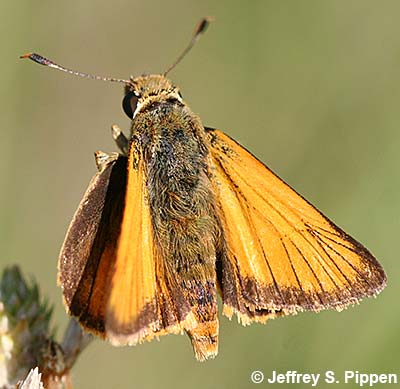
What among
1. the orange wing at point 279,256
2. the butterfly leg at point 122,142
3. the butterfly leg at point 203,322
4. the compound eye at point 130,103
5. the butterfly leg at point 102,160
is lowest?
the butterfly leg at point 203,322

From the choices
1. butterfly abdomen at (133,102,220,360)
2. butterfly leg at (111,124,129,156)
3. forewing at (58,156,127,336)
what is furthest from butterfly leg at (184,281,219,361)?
butterfly leg at (111,124,129,156)

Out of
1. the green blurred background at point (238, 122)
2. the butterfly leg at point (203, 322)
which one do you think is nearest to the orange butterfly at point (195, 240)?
the butterfly leg at point (203, 322)

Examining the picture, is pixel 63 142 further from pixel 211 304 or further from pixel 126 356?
pixel 211 304

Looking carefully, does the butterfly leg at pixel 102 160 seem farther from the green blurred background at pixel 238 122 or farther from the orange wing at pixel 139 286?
the green blurred background at pixel 238 122

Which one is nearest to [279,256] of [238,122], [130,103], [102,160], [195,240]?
[195,240]

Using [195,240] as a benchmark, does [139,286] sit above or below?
below

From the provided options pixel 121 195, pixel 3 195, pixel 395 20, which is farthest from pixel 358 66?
pixel 121 195

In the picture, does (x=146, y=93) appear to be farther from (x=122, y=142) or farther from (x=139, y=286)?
(x=139, y=286)
